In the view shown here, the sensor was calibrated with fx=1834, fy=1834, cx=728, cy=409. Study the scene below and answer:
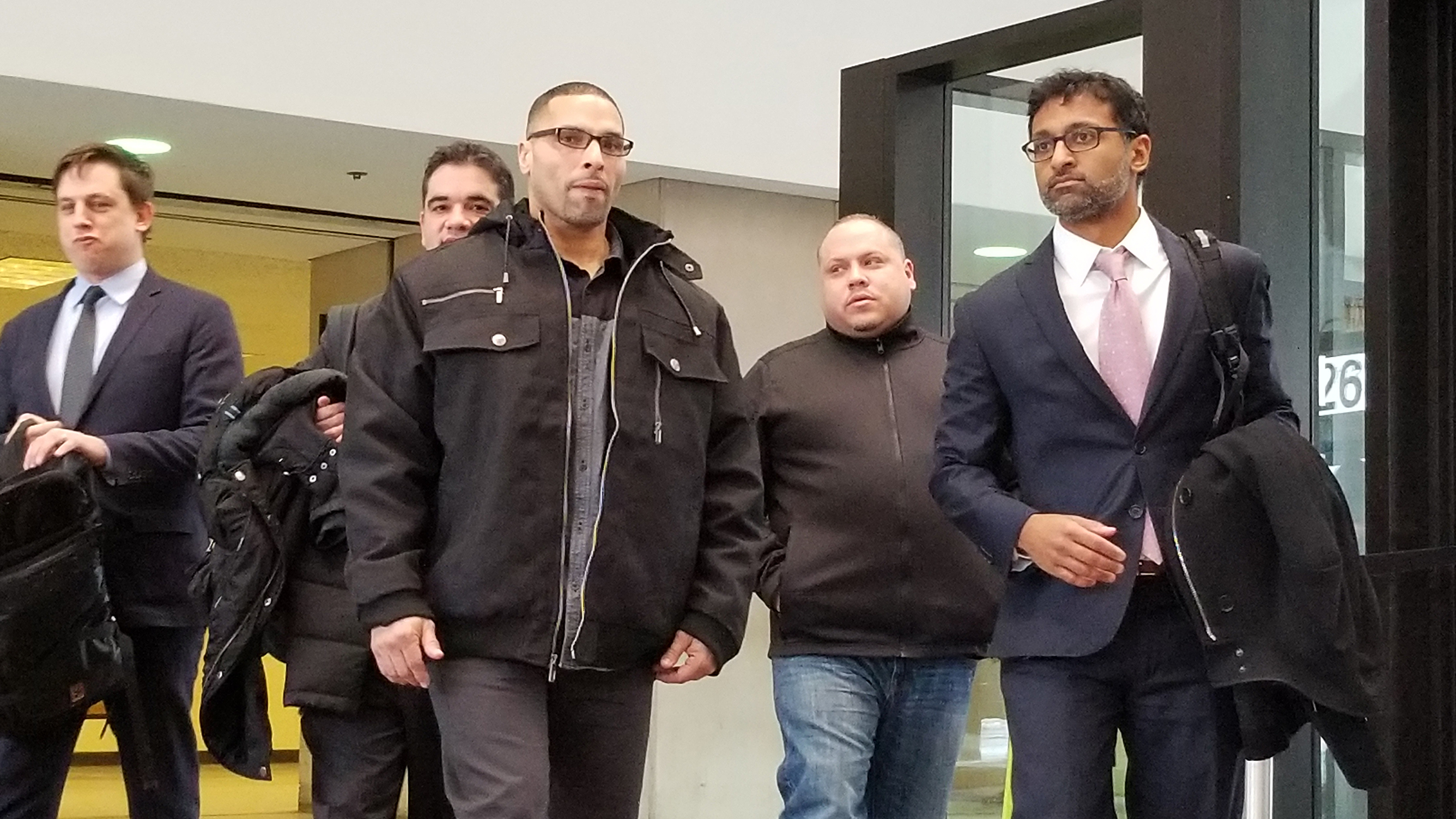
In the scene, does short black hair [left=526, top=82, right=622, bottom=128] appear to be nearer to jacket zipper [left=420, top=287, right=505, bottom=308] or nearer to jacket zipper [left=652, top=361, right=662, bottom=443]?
jacket zipper [left=420, top=287, right=505, bottom=308]

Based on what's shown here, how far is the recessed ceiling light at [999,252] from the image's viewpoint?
5.89 metres

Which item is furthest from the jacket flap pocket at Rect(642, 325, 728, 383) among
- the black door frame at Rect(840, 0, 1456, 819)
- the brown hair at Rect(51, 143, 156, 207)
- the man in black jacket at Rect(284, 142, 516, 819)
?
the brown hair at Rect(51, 143, 156, 207)

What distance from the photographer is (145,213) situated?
4.48 m

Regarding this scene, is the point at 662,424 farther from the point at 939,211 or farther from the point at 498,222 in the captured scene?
the point at 939,211

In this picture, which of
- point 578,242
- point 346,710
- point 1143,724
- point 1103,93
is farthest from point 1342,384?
point 346,710

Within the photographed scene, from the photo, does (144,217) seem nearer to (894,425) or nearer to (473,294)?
(473,294)

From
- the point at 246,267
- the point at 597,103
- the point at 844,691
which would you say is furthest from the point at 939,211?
the point at 246,267

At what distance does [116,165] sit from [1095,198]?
92.6 inches

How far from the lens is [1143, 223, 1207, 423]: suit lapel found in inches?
126

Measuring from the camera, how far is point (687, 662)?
3252 mm

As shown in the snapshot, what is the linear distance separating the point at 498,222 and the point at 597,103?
11.0 inches

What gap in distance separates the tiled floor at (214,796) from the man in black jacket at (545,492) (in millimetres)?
5649

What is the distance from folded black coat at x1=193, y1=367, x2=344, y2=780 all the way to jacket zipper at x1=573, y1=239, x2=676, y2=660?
0.69 metres

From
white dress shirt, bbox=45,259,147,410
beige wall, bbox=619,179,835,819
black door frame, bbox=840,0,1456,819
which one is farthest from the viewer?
beige wall, bbox=619,179,835,819
